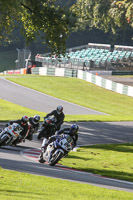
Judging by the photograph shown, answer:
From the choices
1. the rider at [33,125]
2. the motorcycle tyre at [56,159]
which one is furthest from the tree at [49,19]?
the motorcycle tyre at [56,159]

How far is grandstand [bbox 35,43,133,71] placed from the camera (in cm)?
5816

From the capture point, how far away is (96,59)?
209 ft

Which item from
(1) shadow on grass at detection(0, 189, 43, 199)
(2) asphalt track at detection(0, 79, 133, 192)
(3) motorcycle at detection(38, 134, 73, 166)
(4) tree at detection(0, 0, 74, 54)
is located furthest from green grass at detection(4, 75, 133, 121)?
(1) shadow on grass at detection(0, 189, 43, 199)

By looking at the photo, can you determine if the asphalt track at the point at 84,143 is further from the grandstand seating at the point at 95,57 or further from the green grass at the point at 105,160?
the grandstand seating at the point at 95,57

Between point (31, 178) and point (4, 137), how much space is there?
5.16m

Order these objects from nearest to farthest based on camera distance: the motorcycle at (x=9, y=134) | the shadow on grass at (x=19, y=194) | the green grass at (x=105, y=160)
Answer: the shadow on grass at (x=19, y=194)
the green grass at (x=105, y=160)
the motorcycle at (x=9, y=134)

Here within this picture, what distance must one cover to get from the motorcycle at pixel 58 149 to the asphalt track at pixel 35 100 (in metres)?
19.6

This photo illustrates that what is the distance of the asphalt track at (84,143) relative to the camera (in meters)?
13.3

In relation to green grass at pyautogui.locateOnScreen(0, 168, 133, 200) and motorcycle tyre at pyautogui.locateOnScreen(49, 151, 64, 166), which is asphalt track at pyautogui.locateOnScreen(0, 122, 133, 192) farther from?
green grass at pyautogui.locateOnScreen(0, 168, 133, 200)

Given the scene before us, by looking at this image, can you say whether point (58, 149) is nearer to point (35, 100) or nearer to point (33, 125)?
point (33, 125)

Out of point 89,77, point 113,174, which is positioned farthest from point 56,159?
point 89,77

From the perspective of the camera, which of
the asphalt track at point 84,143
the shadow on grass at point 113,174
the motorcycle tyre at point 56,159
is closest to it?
the asphalt track at point 84,143

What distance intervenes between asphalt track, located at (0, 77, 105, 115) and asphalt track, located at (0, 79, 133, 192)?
729 centimetres

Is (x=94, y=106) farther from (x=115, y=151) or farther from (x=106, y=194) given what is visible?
(x=106, y=194)
